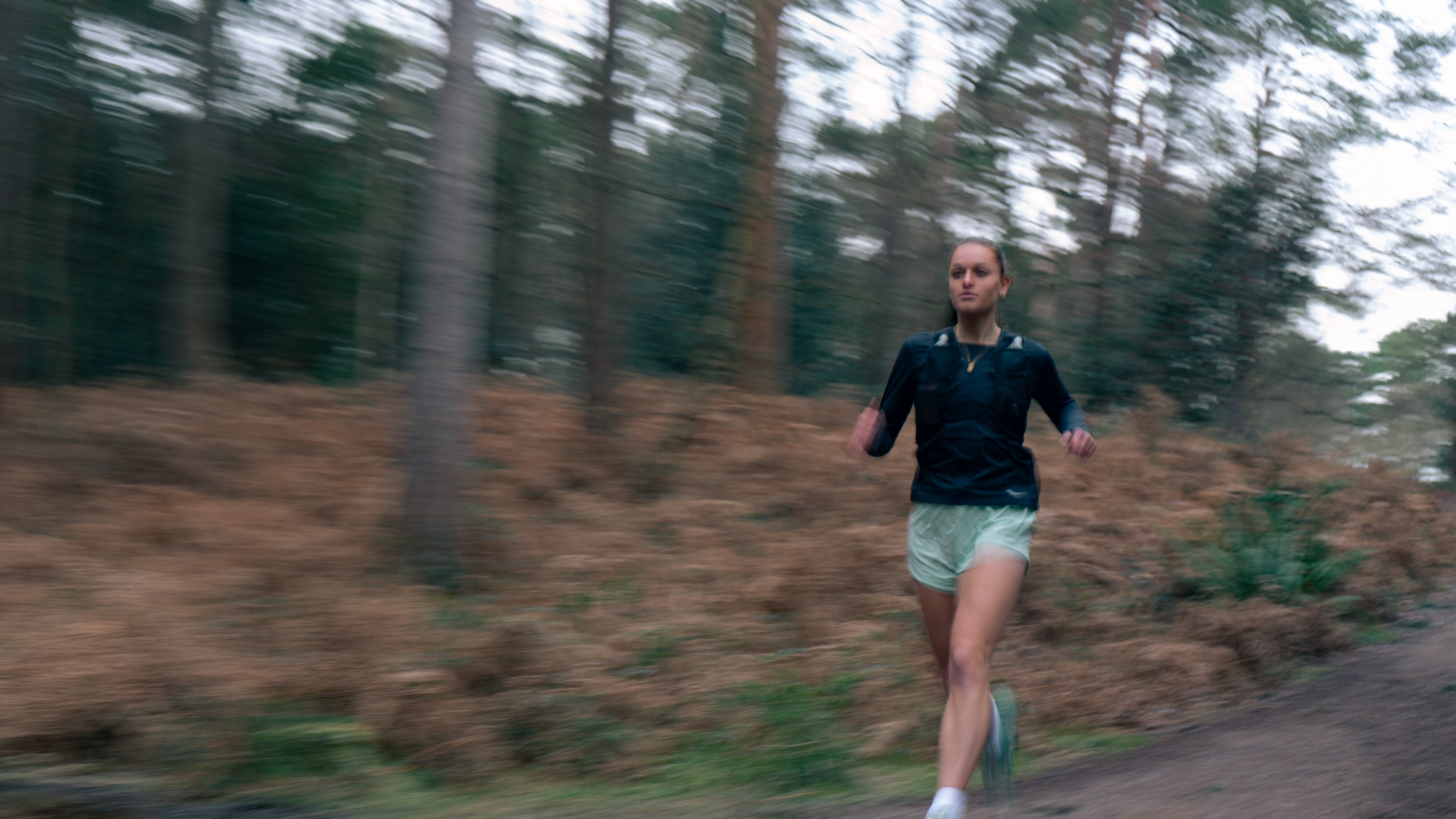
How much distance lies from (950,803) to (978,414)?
1.27m

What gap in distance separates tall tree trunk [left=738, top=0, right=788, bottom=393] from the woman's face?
7.12 meters

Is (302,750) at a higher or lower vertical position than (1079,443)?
lower

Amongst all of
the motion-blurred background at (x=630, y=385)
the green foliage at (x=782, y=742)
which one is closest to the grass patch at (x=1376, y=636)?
the motion-blurred background at (x=630, y=385)

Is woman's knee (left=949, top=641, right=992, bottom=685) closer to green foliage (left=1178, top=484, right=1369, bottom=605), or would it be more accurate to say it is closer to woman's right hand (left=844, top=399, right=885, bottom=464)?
woman's right hand (left=844, top=399, right=885, bottom=464)

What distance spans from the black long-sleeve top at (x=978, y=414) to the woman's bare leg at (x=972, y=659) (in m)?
0.27

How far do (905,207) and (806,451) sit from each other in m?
2.98

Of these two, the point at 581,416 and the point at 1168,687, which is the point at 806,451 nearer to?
the point at 581,416

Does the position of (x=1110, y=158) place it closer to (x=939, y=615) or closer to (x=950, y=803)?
(x=939, y=615)

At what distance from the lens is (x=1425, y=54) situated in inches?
514

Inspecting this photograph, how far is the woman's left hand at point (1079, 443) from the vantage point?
141 inches

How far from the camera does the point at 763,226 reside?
40.7 feet

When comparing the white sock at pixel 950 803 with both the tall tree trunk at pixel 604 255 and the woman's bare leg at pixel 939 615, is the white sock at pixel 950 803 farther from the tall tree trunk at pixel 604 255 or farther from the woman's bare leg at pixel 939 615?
the tall tree trunk at pixel 604 255

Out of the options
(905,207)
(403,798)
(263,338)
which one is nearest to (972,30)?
(905,207)

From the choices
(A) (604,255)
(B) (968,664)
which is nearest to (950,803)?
(B) (968,664)
